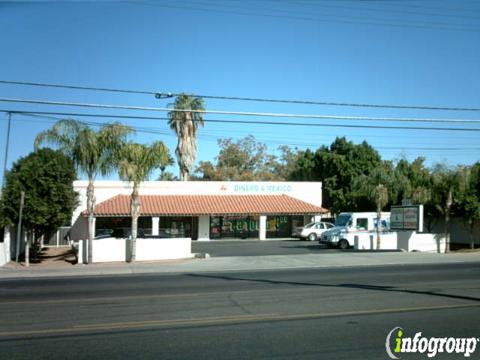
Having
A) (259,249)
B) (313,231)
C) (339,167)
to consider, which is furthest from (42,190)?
→ (339,167)

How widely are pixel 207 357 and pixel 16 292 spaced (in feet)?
30.1

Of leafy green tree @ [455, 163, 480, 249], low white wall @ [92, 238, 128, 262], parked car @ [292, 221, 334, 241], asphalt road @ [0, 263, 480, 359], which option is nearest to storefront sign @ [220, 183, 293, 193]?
parked car @ [292, 221, 334, 241]

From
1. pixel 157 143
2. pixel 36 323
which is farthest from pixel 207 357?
pixel 157 143

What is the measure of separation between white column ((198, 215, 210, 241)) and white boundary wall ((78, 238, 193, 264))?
18.0m

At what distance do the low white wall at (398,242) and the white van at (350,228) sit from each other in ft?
3.48

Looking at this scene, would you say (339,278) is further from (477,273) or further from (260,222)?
(260,222)

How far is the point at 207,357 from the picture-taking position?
277 inches

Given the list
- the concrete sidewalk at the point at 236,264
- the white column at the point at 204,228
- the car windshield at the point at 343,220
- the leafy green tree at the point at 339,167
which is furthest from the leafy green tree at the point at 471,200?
Result: the leafy green tree at the point at 339,167

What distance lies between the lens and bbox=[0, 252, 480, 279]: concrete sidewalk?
21094mm

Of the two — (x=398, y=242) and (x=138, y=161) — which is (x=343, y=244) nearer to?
(x=398, y=242)

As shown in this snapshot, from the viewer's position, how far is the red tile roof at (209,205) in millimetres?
41656

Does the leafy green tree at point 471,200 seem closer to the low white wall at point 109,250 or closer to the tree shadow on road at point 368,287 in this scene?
the tree shadow on road at point 368,287

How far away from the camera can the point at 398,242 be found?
31.6 meters

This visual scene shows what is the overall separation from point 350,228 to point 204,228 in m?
15.1
